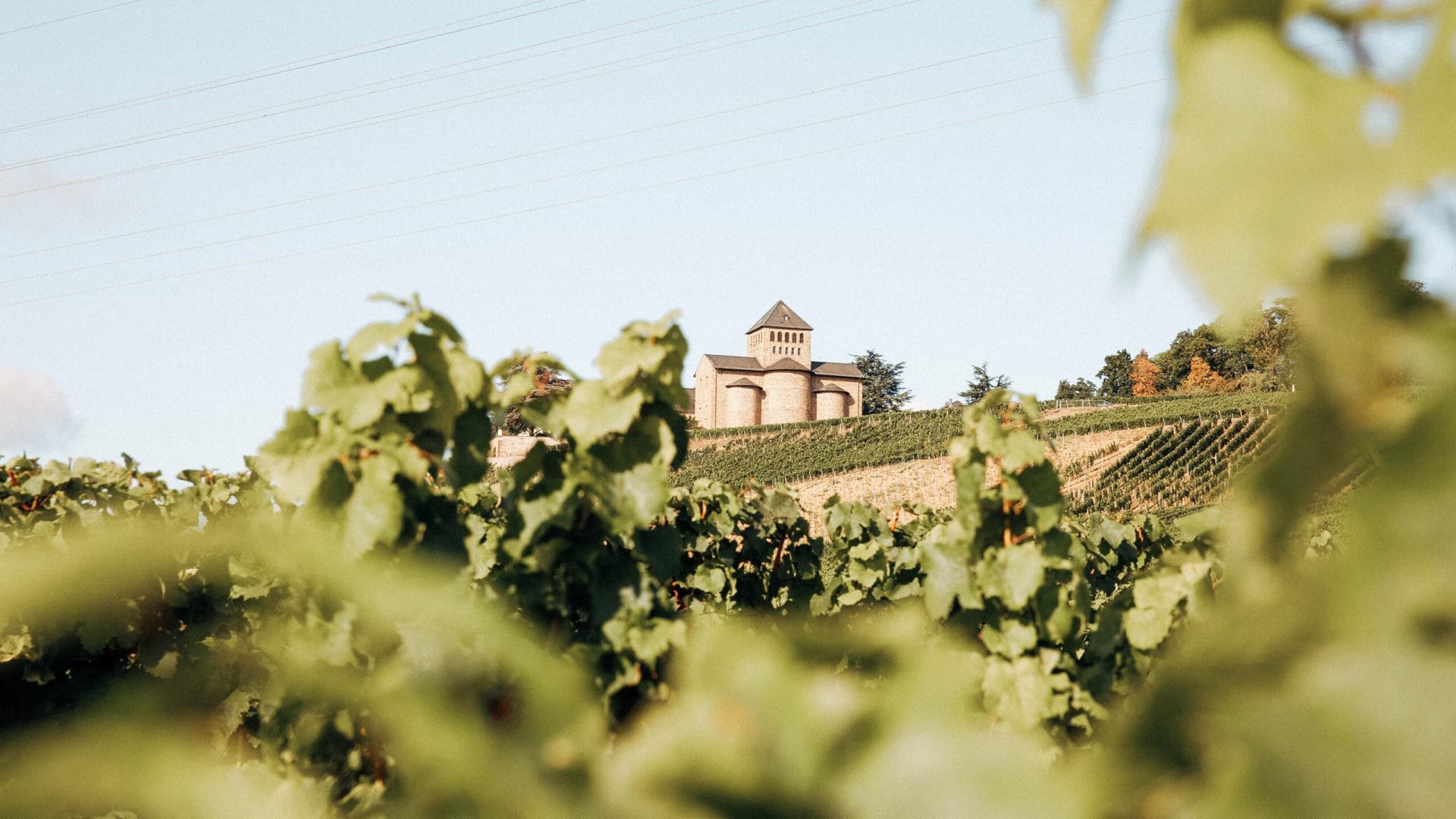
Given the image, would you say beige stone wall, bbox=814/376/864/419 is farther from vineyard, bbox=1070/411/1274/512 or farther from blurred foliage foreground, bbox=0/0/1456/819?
blurred foliage foreground, bbox=0/0/1456/819

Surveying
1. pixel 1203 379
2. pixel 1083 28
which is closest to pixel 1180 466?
pixel 1203 379

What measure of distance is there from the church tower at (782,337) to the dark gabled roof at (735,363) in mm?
2026

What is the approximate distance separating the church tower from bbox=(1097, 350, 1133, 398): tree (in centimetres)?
2940

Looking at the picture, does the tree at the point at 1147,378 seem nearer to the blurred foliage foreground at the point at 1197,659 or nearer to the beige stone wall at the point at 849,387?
the beige stone wall at the point at 849,387

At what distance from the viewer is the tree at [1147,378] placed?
96.0 metres

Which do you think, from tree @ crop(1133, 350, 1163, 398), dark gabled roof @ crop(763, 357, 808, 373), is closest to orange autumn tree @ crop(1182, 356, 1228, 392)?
tree @ crop(1133, 350, 1163, 398)

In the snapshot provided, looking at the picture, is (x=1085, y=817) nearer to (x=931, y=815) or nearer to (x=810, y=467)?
(x=931, y=815)

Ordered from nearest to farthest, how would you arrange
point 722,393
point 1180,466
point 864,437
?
point 1180,466 → point 864,437 → point 722,393

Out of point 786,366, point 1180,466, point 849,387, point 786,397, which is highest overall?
point 849,387

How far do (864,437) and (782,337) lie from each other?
94.5 feet

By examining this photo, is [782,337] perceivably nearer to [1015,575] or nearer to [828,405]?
[828,405]

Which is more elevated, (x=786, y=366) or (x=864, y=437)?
(x=786, y=366)

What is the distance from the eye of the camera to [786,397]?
94.4 metres

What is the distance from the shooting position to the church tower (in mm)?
102500
